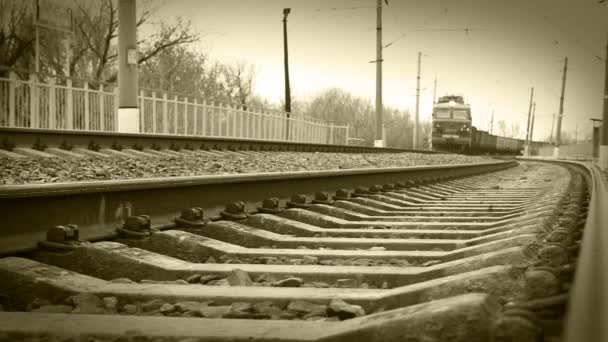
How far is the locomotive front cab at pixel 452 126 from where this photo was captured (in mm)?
31406

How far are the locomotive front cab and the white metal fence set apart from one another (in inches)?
Result: 374

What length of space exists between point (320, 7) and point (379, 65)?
3653 millimetres

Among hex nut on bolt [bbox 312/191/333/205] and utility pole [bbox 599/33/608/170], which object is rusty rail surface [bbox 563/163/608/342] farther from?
utility pole [bbox 599/33/608/170]

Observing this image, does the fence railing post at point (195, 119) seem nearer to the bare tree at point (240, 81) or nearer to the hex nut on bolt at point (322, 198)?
the hex nut on bolt at point (322, 198)

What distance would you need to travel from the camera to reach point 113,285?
218 cm

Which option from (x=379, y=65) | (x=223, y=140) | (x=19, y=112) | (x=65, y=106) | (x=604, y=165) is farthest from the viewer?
(x=379, y=65)

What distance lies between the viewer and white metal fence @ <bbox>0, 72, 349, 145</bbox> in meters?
12.3

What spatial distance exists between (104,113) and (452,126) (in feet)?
68.2

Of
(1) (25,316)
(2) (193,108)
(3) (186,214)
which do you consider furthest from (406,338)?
(2) (193,108)

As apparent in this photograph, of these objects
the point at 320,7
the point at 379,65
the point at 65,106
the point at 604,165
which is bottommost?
the point at 604,165

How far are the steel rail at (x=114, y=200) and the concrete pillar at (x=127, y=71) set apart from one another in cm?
750

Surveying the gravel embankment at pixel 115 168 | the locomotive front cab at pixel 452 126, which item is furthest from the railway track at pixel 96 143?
the locomotive front cab at pixel 452 126

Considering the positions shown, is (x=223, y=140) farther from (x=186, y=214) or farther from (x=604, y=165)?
(x=604, y=165)

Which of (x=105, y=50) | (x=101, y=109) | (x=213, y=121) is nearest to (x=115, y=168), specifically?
(x=101, y=109)
